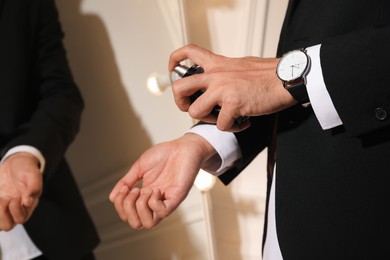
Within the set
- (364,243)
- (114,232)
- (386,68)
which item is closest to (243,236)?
(114,232)

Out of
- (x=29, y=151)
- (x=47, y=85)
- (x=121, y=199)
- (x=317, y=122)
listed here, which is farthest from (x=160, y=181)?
(x=47, y=85)

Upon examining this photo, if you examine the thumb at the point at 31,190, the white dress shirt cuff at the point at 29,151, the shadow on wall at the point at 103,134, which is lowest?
the shadow on wall at the point at 103,134

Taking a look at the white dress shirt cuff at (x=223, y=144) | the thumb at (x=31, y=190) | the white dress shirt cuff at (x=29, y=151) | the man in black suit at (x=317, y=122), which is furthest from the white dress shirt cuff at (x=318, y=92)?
the white dress shirt cuff at (x=29, y=151)

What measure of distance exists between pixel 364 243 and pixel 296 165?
14 centimetres

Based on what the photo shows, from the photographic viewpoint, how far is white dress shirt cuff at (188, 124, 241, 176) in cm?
75

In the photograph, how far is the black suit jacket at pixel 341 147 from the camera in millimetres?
522

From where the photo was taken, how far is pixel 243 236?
5.74 feet

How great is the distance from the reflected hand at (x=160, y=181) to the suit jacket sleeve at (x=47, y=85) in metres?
0.48

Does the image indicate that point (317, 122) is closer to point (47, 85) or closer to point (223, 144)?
point (223, 144)

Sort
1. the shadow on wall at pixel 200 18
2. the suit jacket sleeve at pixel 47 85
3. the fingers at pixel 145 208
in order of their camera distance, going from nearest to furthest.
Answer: the fingers at pixel 145 208, the suit jacket sleeve at pixel 47 85, the shadow on wall at pixel 200 18

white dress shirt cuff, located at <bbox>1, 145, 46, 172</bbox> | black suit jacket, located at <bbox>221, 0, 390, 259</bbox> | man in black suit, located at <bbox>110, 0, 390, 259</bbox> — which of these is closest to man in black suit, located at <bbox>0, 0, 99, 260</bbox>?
white dress shirt cuff, located at <bbox>1, 145, 46, 172</bbox>

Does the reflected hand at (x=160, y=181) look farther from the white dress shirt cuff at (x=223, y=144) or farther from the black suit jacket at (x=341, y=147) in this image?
the black suit jacket at (x=341, y=147)

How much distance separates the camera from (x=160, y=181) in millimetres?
717

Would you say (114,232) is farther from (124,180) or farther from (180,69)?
(180,69)
